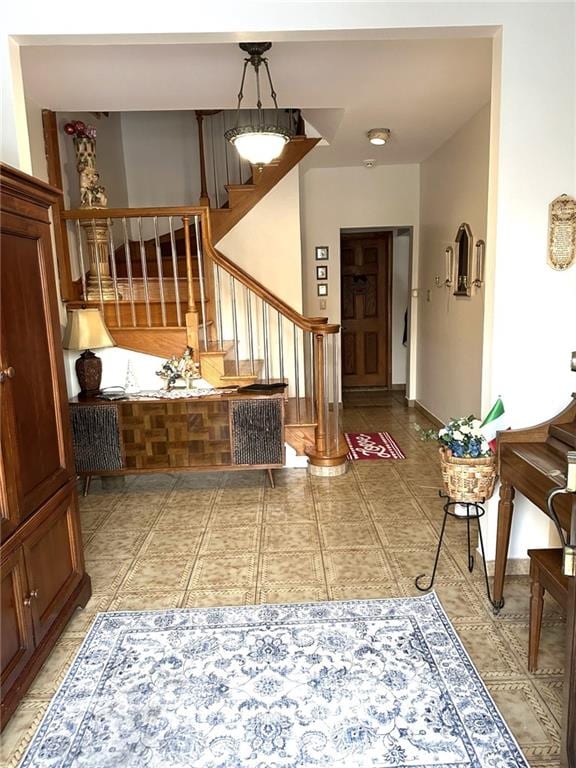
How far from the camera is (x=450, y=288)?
4988 mm

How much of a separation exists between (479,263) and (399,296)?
342cm

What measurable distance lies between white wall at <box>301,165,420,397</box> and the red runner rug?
1760 millimetres

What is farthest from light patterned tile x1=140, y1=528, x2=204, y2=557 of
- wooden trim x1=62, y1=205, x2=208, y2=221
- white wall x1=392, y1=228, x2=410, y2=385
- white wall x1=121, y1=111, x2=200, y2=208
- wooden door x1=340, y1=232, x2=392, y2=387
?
white wall x1=392, y1=228, x2=410, y2=385

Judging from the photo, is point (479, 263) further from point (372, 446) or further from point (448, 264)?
point (372, 446)

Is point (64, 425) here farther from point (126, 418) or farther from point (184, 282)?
point (184, 282)

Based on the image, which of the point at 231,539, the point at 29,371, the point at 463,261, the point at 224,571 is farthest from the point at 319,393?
the point at 29,371

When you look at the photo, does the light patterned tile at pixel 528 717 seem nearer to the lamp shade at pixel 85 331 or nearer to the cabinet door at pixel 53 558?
the cabinet door at pixel 53 558

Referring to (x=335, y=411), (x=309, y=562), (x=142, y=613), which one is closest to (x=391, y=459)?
(x=335, y=411)

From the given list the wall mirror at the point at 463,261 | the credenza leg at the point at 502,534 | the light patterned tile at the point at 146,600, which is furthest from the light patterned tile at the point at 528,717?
the wall mirror at the point at 463,261

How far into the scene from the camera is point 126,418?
381cm

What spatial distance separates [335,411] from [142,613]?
228cm

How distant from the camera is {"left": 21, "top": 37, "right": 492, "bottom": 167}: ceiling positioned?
9.63 feet

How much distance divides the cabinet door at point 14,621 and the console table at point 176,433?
6.36 ft

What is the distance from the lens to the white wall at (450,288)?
167 inches
